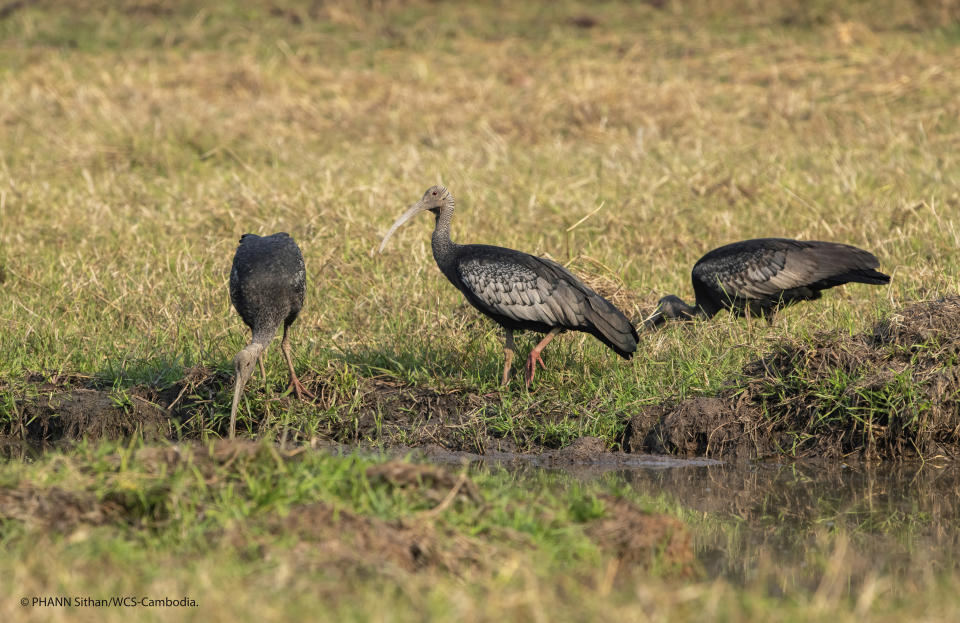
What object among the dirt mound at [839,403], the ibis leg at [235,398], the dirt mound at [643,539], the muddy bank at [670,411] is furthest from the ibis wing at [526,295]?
the dirt mound at [643,539]

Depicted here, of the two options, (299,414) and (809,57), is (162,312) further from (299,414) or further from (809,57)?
(809,57)

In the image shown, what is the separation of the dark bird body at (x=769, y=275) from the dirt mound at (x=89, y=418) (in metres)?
2.85

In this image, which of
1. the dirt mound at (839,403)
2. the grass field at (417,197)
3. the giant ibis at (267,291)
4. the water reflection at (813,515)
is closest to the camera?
the grass field at (417,197)

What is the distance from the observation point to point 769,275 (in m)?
7.21

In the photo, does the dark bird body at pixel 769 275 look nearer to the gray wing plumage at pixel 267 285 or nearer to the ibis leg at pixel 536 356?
the ibis leg at pixel 536 356

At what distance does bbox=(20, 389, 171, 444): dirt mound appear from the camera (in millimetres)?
6203

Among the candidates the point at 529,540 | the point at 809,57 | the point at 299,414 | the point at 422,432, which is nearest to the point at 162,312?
the point at 299,414

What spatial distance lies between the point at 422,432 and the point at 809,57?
33.0ft

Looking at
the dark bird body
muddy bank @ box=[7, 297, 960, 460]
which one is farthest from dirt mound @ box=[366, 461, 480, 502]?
the dark bird body

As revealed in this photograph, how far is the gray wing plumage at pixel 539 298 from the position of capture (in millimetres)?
6219

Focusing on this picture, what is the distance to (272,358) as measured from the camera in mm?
6789

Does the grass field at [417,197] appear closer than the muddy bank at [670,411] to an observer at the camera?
Yes

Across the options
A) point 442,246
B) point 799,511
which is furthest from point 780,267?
point 799,511

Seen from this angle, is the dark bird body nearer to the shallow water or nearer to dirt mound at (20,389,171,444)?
the shallow water
